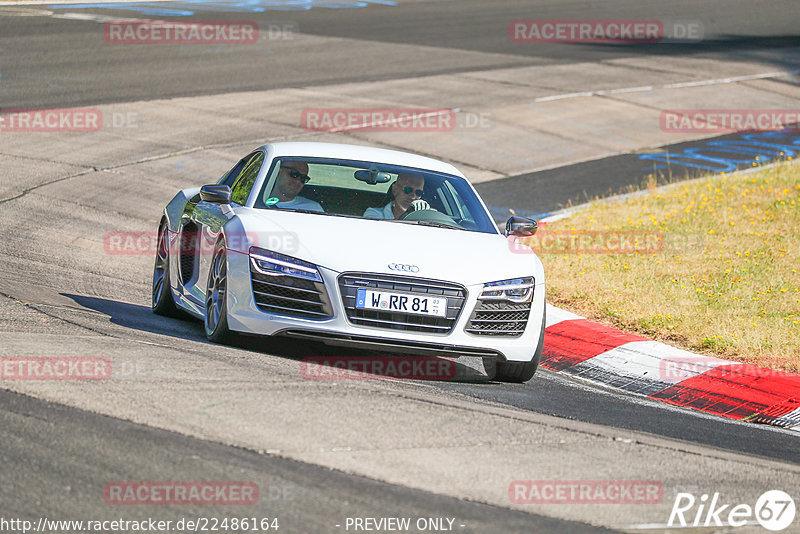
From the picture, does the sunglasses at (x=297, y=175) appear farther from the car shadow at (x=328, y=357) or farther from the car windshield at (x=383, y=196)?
the car shadow at (x=328, y=357)

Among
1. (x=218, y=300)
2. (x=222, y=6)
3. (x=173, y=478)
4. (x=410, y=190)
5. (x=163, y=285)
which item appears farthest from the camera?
(x=222, y=6)

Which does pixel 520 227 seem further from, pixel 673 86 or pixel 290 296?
pixel 673 86

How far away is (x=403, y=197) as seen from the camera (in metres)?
8.51

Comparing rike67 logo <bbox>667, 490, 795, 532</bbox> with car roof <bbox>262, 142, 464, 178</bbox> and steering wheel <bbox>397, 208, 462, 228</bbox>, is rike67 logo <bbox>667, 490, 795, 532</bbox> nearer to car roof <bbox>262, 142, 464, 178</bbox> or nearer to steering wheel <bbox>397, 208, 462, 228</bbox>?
steering wheel <bbox>397, 208, 462, 228</bbox>

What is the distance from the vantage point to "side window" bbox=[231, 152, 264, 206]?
840cm

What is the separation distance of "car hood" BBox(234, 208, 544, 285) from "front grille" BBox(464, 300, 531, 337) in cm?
17

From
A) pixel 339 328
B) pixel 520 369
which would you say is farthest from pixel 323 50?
pixel 339 328

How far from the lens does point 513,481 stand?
5262mm

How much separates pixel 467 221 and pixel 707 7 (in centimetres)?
3637

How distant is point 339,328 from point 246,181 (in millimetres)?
2030

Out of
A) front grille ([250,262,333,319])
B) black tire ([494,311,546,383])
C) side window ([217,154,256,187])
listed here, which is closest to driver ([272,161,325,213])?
side window ([217,154,256,187])

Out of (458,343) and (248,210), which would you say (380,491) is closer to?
(458,343)

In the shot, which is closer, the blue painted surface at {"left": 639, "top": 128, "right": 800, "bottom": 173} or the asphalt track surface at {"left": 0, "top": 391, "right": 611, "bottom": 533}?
the asphalt track surface at {"left": 0, "top": 391, "right": 611, "bottom": 533}

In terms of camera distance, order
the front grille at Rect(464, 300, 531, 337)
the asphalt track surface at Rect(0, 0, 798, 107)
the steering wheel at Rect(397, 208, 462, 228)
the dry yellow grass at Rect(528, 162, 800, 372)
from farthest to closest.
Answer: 1. the asphalt track surface at Rect(0, 0, 798, 107)
2. the dry yellow grass at Rect(528, 162, 800, 372)
3. the steering wheel at Rect(397, 208, 462, 228)
4. the front grille at Rect(464, 300, 531, 337)
